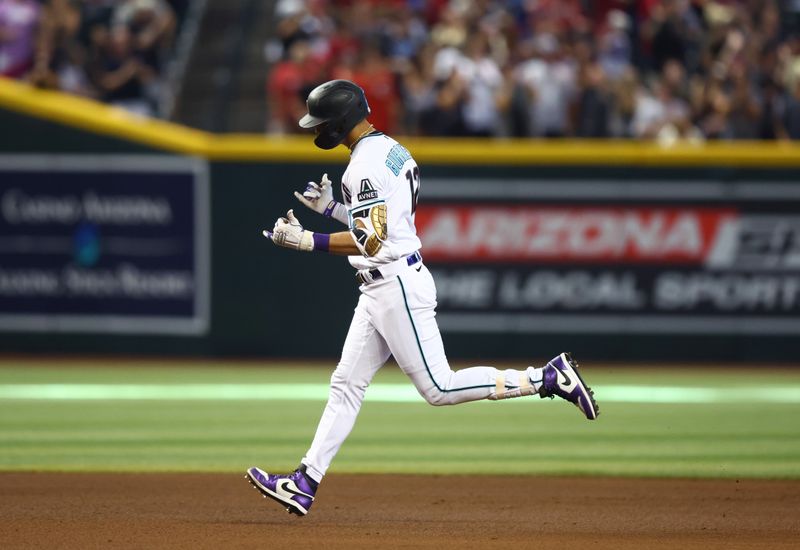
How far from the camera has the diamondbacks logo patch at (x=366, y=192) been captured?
719 cm

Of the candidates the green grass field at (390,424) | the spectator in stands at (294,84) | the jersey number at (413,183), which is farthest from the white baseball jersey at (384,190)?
the spectator in stands at (294,84)

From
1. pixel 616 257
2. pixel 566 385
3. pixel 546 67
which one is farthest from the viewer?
pixel 546 67

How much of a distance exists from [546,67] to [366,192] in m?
10.0

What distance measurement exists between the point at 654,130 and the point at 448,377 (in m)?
9.79

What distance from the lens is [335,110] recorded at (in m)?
7.29

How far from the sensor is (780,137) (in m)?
16.3

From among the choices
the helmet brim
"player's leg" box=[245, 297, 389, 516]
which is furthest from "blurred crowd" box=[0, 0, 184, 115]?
"player's leg" box=[245, 297, 389, 516]

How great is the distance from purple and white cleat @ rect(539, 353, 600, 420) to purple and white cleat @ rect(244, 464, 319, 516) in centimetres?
143

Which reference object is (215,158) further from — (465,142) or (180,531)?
(180,531)

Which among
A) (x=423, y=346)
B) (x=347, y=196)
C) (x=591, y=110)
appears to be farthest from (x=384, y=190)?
(x=591, y=110)

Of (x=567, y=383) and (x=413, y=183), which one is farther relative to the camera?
(x=567, y=383)

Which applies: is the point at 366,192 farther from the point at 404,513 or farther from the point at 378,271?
the point at 404,513

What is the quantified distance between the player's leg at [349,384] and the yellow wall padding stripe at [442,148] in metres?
7.87

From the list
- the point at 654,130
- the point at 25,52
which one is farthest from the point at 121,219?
the point at 654,130
